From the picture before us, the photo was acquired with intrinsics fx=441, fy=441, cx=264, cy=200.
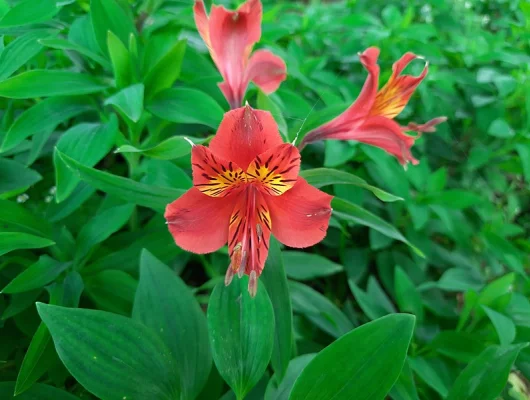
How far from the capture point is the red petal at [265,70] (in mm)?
721

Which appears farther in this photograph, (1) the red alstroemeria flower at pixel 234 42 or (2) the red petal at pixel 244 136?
(1) the red alstroemeria flower at pixel 234 42

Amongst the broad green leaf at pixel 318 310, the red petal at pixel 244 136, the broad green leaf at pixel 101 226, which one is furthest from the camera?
the broad green leaf at pixel 318 310

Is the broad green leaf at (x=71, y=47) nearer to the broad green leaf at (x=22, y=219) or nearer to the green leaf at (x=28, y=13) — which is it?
the green leaf at (x=28, y=13)

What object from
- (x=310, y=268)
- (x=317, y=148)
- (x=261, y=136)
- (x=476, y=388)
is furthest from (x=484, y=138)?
(x=261, y=136)

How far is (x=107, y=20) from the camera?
0.78 m

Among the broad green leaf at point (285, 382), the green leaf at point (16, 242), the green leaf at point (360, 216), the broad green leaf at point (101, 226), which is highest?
the green leaf at point (16, 242)

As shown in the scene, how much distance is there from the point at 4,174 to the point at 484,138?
1.31m

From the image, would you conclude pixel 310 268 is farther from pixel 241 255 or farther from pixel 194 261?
pixel 241 255

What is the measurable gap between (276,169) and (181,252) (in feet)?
1.32

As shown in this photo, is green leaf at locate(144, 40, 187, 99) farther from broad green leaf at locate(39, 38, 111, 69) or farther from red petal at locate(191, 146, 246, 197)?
red petal at locate(191, 146, 246, 197)

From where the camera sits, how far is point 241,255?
503 mm

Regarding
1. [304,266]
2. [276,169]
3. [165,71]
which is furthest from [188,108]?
[304,266]

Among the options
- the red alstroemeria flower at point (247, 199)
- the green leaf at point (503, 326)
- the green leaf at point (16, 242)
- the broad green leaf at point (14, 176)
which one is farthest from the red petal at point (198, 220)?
the green leaf at point (503, 326)

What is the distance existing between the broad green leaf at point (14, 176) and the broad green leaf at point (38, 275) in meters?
0.13
